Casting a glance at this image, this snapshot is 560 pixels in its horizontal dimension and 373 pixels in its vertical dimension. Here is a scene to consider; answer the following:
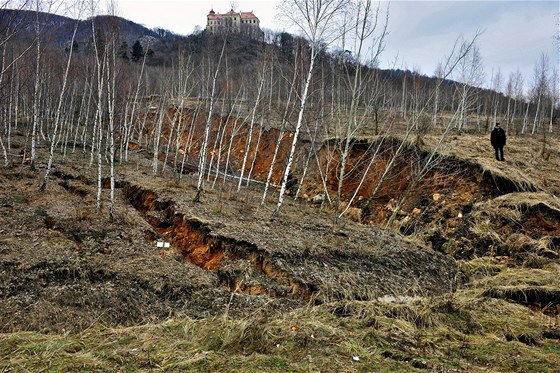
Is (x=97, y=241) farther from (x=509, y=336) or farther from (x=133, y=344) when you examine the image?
(x=509, y=336)

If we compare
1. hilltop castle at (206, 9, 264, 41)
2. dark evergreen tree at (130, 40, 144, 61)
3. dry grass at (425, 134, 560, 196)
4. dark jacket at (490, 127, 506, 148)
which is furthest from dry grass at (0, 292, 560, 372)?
dark evergreen tree at (130, 40, 144, 61)

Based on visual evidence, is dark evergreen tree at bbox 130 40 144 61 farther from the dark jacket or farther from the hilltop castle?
the dark jacket

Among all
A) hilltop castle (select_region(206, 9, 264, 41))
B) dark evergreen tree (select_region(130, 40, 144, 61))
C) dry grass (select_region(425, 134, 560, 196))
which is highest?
dark evergreen tree (select_region(130, 40, 144, 61))

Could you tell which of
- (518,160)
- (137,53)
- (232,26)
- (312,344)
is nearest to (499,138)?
(518,160)

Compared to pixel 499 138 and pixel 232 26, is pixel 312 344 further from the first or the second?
pixel 499 138

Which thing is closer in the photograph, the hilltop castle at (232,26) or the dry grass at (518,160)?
the dry grass at (518,160)

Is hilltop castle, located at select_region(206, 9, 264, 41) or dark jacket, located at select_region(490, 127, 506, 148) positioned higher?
hilltop castle, located at select_region(206, 9, 264, 41)

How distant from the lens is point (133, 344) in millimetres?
4789

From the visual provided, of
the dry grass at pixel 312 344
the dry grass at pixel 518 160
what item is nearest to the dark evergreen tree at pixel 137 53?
the dry grass at pixel 518 160

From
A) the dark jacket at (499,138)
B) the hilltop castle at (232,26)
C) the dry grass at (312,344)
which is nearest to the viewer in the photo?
the dry grass at (312,344)

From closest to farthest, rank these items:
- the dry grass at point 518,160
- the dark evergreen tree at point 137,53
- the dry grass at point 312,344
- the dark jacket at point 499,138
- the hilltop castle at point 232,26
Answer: the dry grass at point 312,344, the dry grass at point 518,160, the hilltop castle at point 232,26, the dark jacket at point 499,138, the dark evergreen tree at point 137,53

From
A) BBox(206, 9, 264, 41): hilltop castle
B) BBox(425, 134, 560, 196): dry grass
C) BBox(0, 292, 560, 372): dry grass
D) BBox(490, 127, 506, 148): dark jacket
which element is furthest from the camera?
BBox(490, 127, 506, 148): dark jacket

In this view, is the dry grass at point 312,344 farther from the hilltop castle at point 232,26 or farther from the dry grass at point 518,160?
the hilltop castle at point 232,26

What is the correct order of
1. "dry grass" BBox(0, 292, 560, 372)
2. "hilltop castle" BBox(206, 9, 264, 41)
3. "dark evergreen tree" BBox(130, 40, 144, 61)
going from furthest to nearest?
1. "dark evergreen tree" BBox(130, 40, 144, 61)
2. "hilltop castle" BBox(206, 9, 264, 41)
3. "dry grass" BBox(0, 292, 560, 372)
